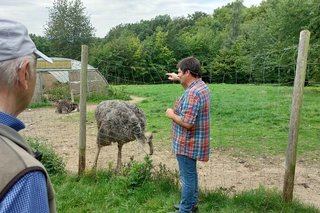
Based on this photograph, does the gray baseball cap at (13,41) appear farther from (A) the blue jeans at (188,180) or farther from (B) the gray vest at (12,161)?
(A) the blue jeans at (188,180)

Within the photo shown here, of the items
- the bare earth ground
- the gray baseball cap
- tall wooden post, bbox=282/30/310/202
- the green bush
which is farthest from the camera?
the bare earth ground

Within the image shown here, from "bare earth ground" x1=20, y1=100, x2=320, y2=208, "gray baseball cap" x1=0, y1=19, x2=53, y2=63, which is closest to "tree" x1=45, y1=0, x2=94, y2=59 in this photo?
"bare earth ground" x1=20, y1=100, x2=320, y2=208

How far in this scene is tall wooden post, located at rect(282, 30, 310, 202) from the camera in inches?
179

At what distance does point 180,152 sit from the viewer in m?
4.29

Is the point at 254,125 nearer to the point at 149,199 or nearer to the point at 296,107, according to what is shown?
the point at 296,107

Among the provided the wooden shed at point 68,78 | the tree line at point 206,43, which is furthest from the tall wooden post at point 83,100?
the wooden shed at point 68,78

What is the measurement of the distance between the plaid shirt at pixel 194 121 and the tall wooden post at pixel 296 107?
1089 millimetres

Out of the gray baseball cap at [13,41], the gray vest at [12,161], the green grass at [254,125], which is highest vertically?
the gray baseball cap at [13,41]

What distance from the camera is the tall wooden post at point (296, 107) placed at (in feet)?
14.9

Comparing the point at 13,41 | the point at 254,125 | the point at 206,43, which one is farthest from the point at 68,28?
the point at 13,41

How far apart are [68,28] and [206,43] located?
59.2 feet

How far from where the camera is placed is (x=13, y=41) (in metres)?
1.18

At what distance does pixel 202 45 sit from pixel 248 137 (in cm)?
2485

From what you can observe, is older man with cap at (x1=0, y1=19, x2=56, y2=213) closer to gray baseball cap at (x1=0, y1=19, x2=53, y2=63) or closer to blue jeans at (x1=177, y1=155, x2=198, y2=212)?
gray baseball cap at (x1=0, y1=19, x2=53, y2=63)
